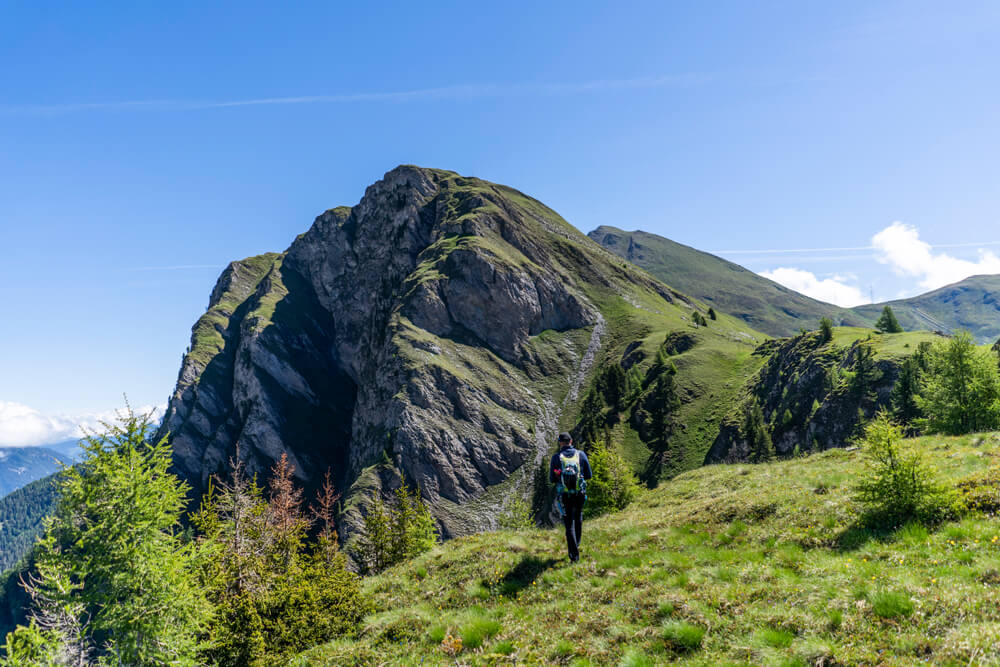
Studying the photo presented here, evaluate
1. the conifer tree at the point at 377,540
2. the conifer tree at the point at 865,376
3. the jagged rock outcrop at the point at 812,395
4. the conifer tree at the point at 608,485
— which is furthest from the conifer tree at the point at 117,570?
the conifer tree at the point at 865,376

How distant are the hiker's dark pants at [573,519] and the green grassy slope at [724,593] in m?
0.54

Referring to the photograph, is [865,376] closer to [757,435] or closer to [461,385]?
[757,435]

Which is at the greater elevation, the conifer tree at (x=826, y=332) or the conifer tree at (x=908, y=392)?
the conifer tree at (x=826, y=332)

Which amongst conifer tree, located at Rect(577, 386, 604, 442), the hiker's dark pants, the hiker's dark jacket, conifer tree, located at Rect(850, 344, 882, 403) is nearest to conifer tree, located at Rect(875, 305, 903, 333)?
conifer tree, located at Rect(850, 344, 882, 403)

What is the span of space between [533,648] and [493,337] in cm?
16255

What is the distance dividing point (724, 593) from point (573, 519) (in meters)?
5.45

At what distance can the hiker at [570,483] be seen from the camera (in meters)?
14.6

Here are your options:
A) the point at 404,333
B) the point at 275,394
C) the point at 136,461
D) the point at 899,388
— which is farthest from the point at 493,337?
the point at 136,461

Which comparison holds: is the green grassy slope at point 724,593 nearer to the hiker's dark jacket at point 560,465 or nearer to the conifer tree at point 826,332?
the hiker's dark jacket at point 560,465

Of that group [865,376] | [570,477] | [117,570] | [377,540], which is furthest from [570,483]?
[865,376]

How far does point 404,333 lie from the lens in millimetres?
155500

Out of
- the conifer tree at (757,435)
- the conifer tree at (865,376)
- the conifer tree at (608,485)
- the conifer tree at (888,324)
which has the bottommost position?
the conifer tree at (757,435)

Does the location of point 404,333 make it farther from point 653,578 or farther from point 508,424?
point 653,578

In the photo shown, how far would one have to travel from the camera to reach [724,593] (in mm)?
10633
